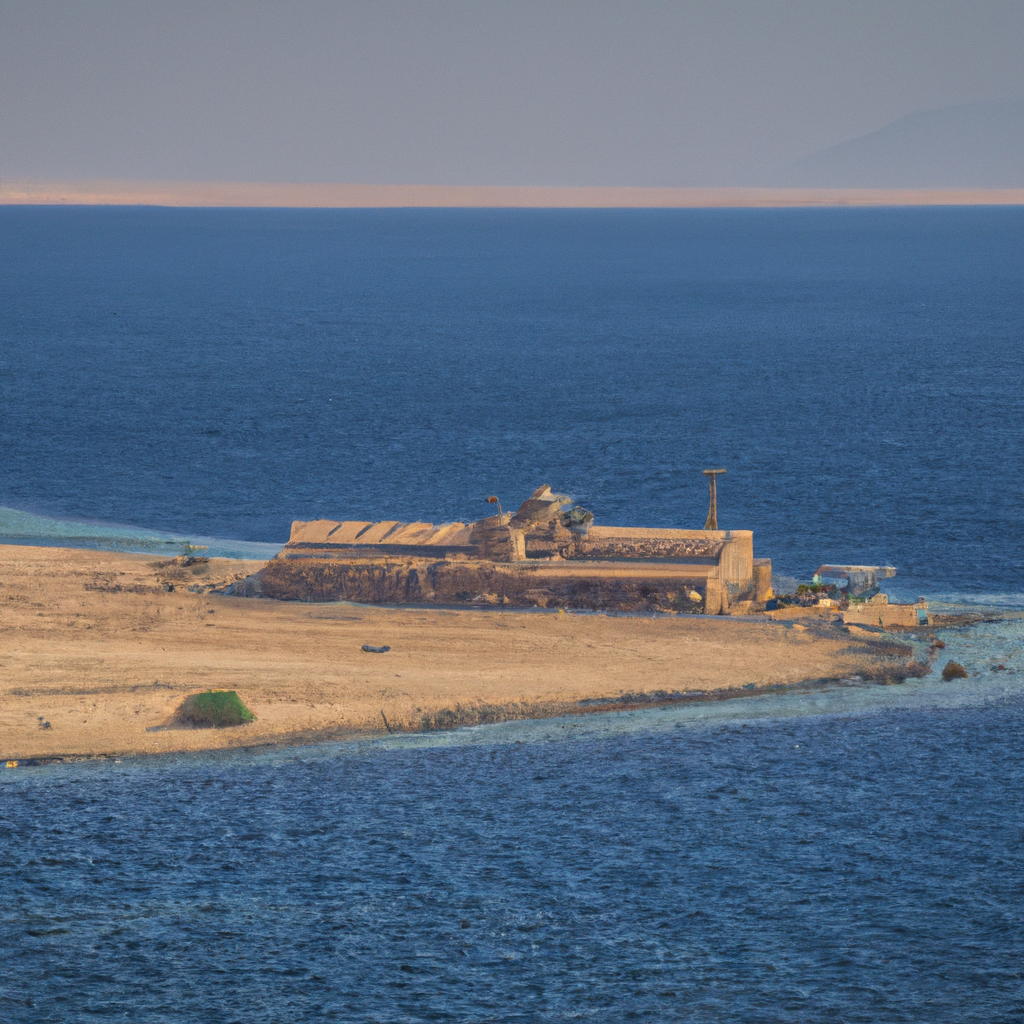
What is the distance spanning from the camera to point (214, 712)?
4119 centimetres

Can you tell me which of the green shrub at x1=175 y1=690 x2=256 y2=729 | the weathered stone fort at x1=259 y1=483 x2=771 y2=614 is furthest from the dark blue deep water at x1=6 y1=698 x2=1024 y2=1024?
the weathered stone fort at x1=259 y1=483 x2=771 y2=614

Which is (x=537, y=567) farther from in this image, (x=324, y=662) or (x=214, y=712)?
(x=214, y=712)

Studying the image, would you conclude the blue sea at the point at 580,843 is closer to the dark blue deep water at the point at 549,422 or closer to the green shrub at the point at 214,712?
the dark blue deep water at the point at 549,422

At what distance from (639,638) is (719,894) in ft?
53.8

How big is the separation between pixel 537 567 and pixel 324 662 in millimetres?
9545

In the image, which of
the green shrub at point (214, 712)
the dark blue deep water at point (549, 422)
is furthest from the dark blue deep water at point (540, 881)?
the dark blue deep water at point (549, 422)

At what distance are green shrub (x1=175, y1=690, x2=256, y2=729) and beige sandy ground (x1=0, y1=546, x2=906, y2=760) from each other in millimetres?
402

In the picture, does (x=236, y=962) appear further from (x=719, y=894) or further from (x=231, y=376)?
(x=231, y=376)

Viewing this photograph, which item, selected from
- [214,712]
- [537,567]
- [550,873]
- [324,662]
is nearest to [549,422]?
[537,567]

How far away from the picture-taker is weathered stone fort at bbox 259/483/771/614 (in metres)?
50.4

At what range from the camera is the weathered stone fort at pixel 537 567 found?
5038 cm

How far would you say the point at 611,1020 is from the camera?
27.2 m

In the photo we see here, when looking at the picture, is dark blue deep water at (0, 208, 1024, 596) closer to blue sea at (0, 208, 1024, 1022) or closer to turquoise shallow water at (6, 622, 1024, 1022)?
blue sea at (0, 208, 1024, 1022)

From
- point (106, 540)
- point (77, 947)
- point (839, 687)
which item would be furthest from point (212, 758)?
point (106, 540)
